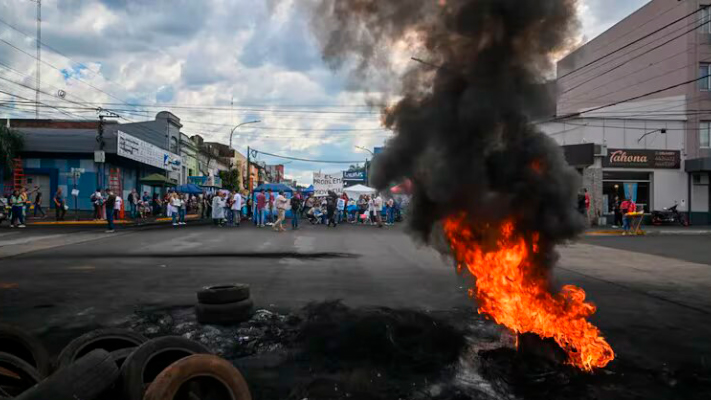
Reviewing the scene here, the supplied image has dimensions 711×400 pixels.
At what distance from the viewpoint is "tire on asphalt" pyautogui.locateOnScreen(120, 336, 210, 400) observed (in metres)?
3.02

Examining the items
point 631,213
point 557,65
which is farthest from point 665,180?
point 557,65

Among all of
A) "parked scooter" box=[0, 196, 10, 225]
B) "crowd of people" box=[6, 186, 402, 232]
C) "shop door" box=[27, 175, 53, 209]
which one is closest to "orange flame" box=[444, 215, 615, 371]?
"crowd of people" box=[6, 186, 402, 232]

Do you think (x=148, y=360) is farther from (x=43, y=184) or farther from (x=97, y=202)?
(x=43, y=184)

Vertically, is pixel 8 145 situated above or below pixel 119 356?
above

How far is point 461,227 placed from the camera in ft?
16.6

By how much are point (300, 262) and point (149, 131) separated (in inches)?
1365

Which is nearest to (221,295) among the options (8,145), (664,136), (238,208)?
(238,208)

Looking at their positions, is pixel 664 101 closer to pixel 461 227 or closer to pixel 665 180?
pixel 665 180

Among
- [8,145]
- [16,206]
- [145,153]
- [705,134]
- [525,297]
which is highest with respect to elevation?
[705,134]

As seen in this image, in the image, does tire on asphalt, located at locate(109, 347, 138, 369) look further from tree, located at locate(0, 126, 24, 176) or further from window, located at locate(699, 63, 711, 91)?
window, located at locate(699, 63, 711, 91)

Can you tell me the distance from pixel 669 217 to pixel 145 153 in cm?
3456

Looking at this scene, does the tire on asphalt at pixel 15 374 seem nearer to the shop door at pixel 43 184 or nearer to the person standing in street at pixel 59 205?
the person standing in street at pixel 59 205

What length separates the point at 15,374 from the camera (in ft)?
10.6

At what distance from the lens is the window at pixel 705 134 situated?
2816cm
